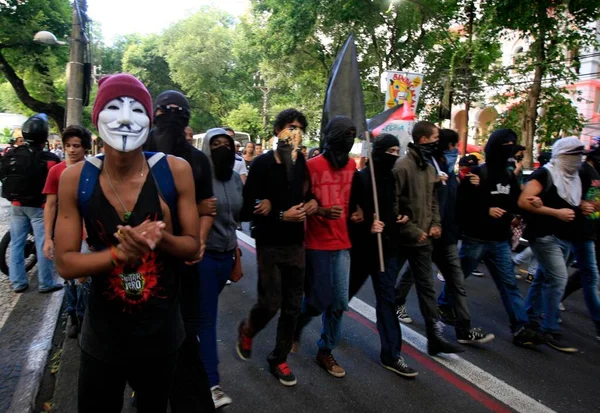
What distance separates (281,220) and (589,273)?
3.08m

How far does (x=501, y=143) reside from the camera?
429cm

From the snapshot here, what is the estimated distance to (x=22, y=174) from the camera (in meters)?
4.93

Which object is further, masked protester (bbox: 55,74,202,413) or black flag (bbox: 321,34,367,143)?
black flag (bbox: 321,34,367,143)

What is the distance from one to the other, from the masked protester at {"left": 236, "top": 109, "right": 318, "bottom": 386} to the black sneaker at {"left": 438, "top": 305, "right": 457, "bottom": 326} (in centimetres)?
203

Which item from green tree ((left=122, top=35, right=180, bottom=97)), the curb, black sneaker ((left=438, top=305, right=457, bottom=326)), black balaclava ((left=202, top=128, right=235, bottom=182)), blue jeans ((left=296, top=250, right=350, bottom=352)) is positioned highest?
green tree ((left=122, top=35, right=180, bottom=97))

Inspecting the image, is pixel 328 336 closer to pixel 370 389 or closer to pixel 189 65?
pixel 370 389

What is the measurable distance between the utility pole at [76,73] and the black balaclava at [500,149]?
6661 mm

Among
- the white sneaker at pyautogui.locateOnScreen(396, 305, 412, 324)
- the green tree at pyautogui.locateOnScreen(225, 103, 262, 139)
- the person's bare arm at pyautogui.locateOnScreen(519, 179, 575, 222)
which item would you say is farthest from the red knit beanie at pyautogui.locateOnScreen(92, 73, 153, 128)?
the green tree at pyautogui.locateOnScreen(225, 103, 262, 139)

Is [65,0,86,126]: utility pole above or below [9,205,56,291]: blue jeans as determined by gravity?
above

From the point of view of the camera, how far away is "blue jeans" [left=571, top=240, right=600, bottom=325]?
13.9ft

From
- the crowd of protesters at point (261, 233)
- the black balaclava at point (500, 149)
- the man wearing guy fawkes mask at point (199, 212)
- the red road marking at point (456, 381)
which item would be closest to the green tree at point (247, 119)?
the crowd of protesters at point (261, 233)

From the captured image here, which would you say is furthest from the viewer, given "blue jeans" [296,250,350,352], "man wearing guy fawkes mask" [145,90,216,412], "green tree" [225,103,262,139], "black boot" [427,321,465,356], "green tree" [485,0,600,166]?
"green tree" [225,103,262,139]

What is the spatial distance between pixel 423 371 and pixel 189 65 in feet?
Result: 126

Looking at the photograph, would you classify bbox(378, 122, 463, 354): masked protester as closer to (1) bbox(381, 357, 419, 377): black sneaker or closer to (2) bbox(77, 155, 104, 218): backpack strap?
(1) bbox(381, 357, 419, 377): black sneaker
